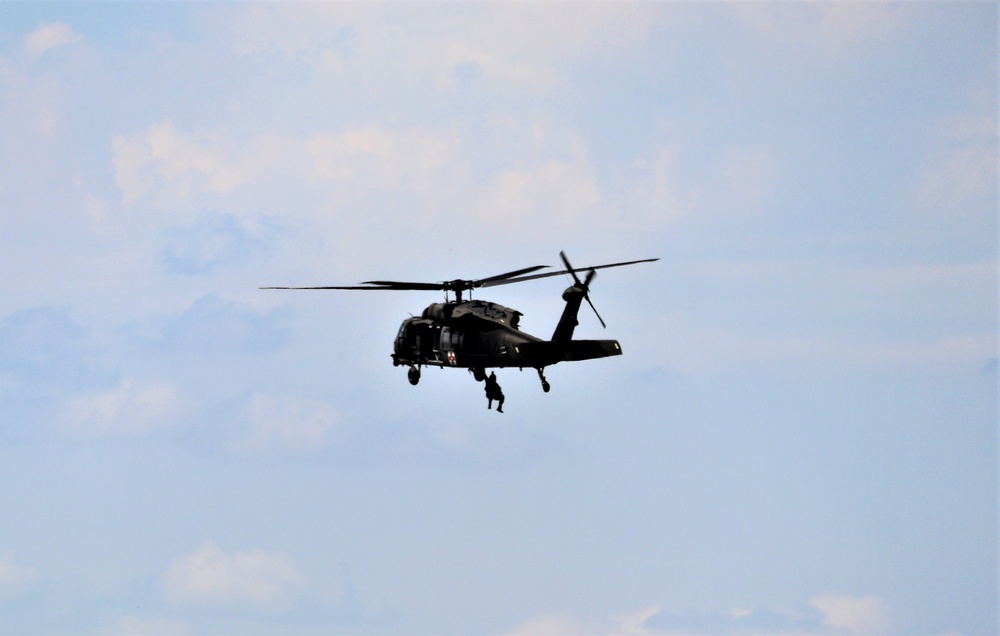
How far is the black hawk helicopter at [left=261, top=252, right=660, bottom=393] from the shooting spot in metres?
92.7

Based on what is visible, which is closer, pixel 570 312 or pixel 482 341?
pixel 570 312

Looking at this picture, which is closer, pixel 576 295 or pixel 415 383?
pixel 576 295

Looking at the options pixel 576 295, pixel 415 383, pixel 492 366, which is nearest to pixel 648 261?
pixel 576 295

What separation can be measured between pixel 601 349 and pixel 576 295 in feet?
10.4

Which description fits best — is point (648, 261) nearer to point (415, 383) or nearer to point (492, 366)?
point (492, 366)

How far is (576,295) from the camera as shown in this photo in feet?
304

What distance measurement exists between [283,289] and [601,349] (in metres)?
17.8

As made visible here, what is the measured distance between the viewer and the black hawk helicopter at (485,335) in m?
92.7

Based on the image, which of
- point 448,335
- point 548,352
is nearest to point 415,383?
point 448,335

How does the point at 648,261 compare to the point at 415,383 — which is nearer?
the point at 648,261

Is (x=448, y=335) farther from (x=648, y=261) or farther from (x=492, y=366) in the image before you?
(x=648, y=261)

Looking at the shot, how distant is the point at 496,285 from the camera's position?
321 ft

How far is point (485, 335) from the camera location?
95.2 meters

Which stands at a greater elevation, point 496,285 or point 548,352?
point 496,285
